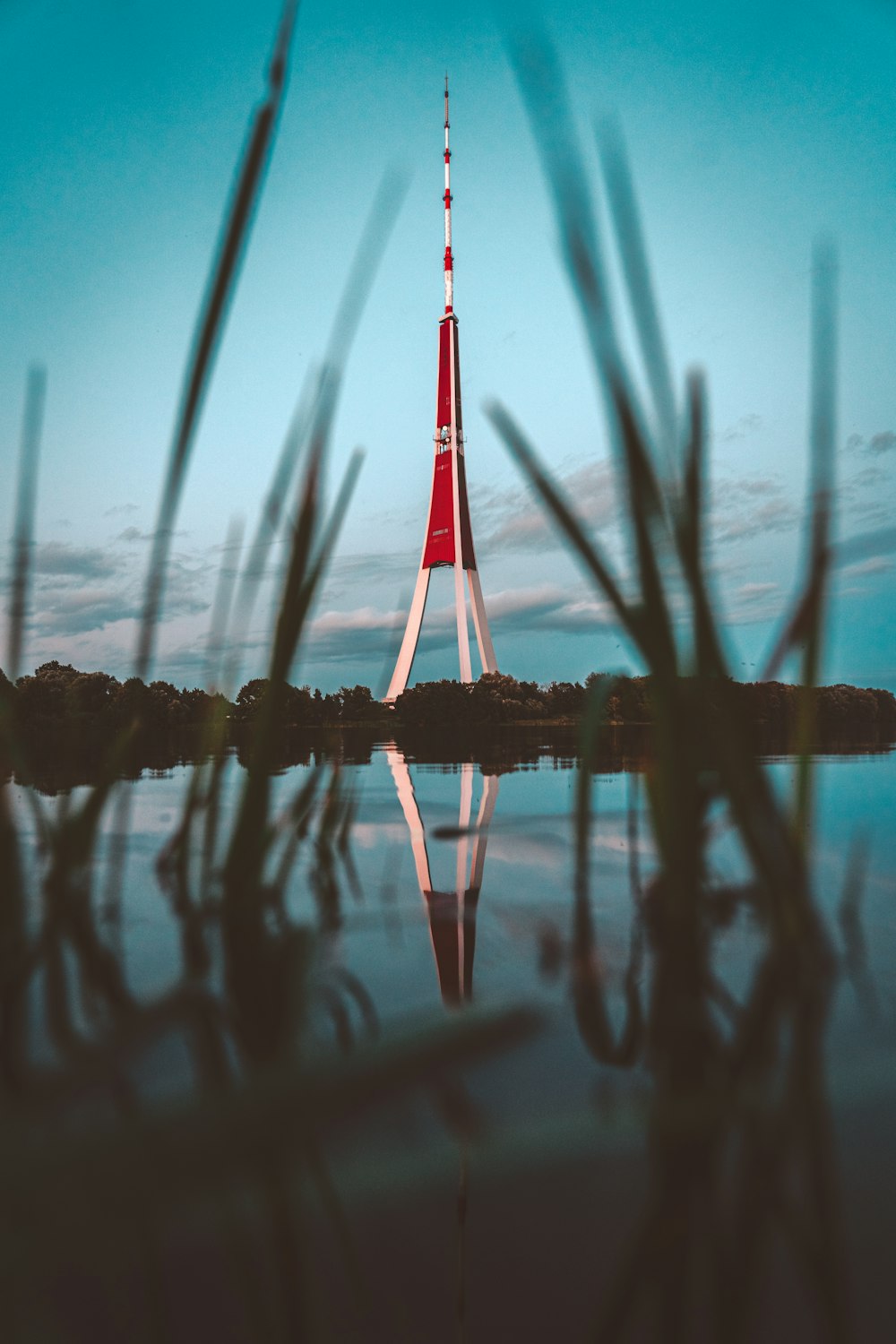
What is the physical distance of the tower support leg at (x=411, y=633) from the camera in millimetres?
10195

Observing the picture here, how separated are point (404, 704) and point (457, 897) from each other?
4.22 metres

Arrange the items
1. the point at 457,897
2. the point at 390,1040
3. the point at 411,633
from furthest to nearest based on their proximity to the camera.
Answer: the point at 411,633
the point at 457,897
the point at 390,1040

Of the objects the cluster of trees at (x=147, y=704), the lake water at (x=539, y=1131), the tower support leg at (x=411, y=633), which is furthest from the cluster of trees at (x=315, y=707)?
the tower support leg at (x=411, y=633)

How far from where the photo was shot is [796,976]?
0.24m

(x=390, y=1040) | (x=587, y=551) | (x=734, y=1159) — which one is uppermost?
(x=587, y=551)

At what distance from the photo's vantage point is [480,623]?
418 inches

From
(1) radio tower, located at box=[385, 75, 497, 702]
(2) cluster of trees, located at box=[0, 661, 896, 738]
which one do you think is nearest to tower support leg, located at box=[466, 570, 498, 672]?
(1) radio tower, located at box=[385, 75, 497, 702]

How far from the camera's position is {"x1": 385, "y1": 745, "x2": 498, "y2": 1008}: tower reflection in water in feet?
1.70

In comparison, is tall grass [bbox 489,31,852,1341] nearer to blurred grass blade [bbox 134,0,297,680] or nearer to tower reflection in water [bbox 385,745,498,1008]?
blurred grass blade [bbox 134,0,297,680]

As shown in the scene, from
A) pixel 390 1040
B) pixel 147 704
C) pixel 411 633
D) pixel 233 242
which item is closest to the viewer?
pixel 390 1040

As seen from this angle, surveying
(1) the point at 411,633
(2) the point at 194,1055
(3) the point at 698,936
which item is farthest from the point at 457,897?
(1) the point at 411,633

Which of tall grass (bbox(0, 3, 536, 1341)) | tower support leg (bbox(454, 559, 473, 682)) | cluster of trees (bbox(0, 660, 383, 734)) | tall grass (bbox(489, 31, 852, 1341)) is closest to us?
tall grass (bbox(0, 3, 536, 1341))

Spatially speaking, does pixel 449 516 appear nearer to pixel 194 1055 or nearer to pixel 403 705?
pixel 403 705

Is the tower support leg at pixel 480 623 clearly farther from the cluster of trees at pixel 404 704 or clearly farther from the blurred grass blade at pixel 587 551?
the blurred grass blade at pixel 587 551
